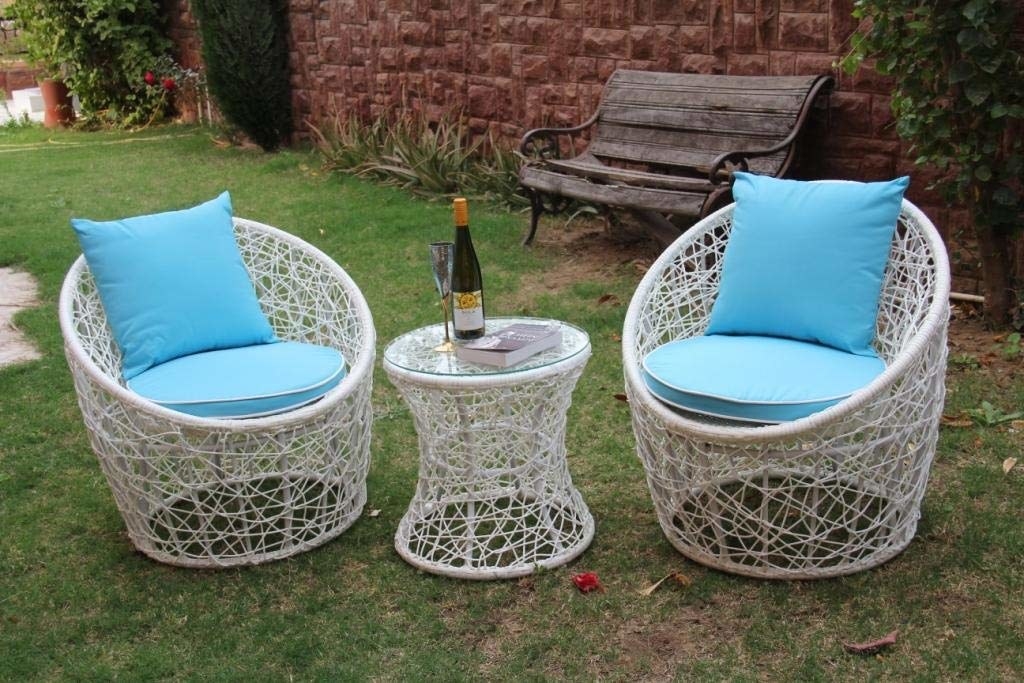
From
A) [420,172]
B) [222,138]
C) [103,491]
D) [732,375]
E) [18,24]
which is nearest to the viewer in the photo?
[732,375]

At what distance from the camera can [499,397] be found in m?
3.04

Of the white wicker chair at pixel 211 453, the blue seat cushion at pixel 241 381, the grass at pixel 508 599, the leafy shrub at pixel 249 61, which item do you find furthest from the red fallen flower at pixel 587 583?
the leafy shrub at pixel 249 61

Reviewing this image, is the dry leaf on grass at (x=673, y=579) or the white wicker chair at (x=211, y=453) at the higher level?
the white wicker chair at (x=211, y=453)

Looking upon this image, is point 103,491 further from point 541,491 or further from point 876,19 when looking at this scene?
point 876,19

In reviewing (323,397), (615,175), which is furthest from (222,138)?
(323,397)

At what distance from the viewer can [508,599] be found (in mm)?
2957

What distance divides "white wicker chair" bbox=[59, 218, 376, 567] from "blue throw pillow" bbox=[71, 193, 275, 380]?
0.30 ft

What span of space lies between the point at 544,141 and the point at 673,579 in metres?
4.50

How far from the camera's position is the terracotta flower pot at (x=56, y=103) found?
1216cm

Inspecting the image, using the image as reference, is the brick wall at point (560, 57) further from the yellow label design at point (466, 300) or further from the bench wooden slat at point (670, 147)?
the yellow label design at point (466, 300)

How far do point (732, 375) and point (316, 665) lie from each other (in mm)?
1230

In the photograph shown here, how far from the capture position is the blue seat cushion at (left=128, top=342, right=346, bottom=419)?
3.05 meters

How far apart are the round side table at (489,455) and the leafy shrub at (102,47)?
369 inches

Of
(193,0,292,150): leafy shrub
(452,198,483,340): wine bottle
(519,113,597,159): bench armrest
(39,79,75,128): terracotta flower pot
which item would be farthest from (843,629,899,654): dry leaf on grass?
(39,79,75,128): terracotta flower pot
